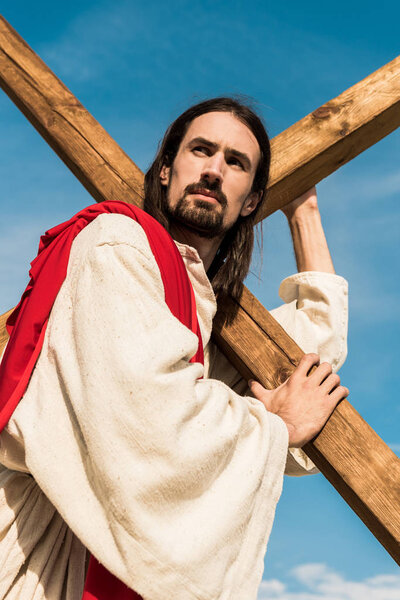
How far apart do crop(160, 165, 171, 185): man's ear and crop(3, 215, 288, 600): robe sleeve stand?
1.03 m

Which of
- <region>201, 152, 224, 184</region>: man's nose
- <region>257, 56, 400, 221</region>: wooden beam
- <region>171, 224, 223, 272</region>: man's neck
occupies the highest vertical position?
<region>257, 56, 400, 221</region>: wooden beam

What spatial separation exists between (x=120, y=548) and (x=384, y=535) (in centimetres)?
105

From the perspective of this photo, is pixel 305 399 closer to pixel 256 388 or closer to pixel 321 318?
pixel 256 388

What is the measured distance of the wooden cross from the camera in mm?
2131

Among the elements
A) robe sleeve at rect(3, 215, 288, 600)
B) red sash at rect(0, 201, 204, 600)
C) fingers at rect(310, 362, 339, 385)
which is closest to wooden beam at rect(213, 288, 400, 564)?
fingers at rect(310, 362, 339, 385)

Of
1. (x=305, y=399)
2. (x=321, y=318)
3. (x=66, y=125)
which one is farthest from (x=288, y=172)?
(x=305, y=399)

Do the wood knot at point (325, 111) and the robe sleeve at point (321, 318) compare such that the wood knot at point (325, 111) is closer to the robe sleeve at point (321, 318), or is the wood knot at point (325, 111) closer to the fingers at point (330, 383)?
the robe sleeve at point (321, 318)

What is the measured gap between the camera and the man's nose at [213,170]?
2408 millimetres

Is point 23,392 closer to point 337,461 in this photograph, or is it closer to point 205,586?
point 205,586

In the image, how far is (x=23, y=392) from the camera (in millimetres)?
1606

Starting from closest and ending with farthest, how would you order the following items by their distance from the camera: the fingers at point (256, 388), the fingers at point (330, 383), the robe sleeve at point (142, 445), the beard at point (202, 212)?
the robe sleeve at point (142, 445)
the fingers at point (330, 383)
the fingers at point (256, 388)
the beard at point (202, 212)

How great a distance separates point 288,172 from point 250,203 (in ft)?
0.63

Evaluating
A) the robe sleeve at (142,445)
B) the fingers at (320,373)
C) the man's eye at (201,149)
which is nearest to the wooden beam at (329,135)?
the man's eye at (201,149)

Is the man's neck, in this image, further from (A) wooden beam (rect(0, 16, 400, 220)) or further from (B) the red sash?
(B) the red sash
